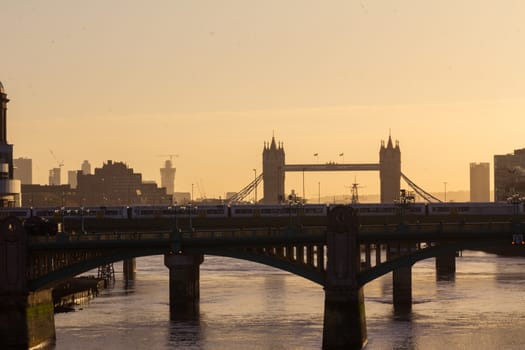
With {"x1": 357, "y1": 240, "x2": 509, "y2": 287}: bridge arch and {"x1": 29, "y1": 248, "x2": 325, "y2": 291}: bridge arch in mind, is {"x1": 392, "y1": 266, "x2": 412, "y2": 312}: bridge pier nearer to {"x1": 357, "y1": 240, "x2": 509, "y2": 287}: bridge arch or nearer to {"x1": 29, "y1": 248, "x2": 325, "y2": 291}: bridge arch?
{"x1": 357, "y1": 240, "x2": 509, "y2": 287}: bridge arch

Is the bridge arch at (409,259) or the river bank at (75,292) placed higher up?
the bridge arch at (409,259)

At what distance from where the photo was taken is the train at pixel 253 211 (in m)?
185

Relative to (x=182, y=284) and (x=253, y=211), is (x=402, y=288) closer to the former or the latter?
(x=182, y=284)

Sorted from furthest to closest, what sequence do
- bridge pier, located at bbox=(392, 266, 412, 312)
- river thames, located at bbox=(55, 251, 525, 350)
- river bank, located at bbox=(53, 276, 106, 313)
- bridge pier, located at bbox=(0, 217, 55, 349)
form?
river bank, located at bbox=(53, 276, 106, 313) < bridge pier, located at bbox=(392, 266, 412, 312) < river thames, located at bbox=(55, 251, 525, 350) < bridge pier, located at bbox=(0, 217, 55, 349)

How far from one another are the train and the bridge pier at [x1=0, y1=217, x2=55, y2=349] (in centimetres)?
6463

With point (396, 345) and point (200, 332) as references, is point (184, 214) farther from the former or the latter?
point (396, 345)

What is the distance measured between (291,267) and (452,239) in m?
15.0

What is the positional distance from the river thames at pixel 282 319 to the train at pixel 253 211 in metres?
10.1

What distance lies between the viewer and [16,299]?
114 meters

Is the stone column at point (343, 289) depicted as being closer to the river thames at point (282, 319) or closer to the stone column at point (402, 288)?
the river thames at point (282, 319)

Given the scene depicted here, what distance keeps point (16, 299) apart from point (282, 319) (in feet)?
102

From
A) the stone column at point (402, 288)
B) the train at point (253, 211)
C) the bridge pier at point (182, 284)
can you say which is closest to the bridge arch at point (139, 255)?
the bridge pier at point (182, 284)

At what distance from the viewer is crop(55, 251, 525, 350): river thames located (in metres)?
118

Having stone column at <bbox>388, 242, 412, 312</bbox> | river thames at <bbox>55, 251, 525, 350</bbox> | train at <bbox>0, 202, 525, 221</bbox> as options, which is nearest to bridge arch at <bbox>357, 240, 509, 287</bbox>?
river thames at <bbox>55, 251, 525, 350</bbox>
